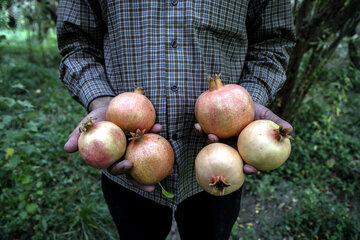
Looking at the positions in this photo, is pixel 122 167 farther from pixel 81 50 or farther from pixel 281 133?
pixel 81 50

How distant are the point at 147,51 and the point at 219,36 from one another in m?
0.41

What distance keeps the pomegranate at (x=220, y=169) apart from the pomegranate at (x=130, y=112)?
1.08 ft

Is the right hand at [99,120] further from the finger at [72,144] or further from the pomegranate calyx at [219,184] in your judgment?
the pomegranate calyx at [219,184]

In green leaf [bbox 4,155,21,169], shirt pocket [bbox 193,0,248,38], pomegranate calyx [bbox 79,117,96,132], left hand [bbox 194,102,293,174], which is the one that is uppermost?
shirt pocket [bbox 193,0,248,38]

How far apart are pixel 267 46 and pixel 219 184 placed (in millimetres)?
932

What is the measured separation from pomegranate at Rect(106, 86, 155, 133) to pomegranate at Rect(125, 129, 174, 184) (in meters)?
0.07

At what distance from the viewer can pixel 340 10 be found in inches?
101

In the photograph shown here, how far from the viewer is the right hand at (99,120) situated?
1.07 meters

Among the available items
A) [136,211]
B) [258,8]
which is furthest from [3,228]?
[258,8]

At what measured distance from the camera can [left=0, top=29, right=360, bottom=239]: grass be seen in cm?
242

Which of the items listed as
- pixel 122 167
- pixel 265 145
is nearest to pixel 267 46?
pixel 265 145

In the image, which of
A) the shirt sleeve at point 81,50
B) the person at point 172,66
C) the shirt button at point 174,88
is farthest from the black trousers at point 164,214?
the shirt button at point 174,88

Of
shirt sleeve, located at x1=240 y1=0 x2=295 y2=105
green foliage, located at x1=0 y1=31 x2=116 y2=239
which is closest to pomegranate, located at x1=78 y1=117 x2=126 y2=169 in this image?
shirt sleeve, located at x1=240 y1=0 x2=295 y2=105

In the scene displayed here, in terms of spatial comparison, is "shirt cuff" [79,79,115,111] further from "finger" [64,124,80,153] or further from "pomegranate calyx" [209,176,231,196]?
"pomegranate calyx" [209,176,231,196]
